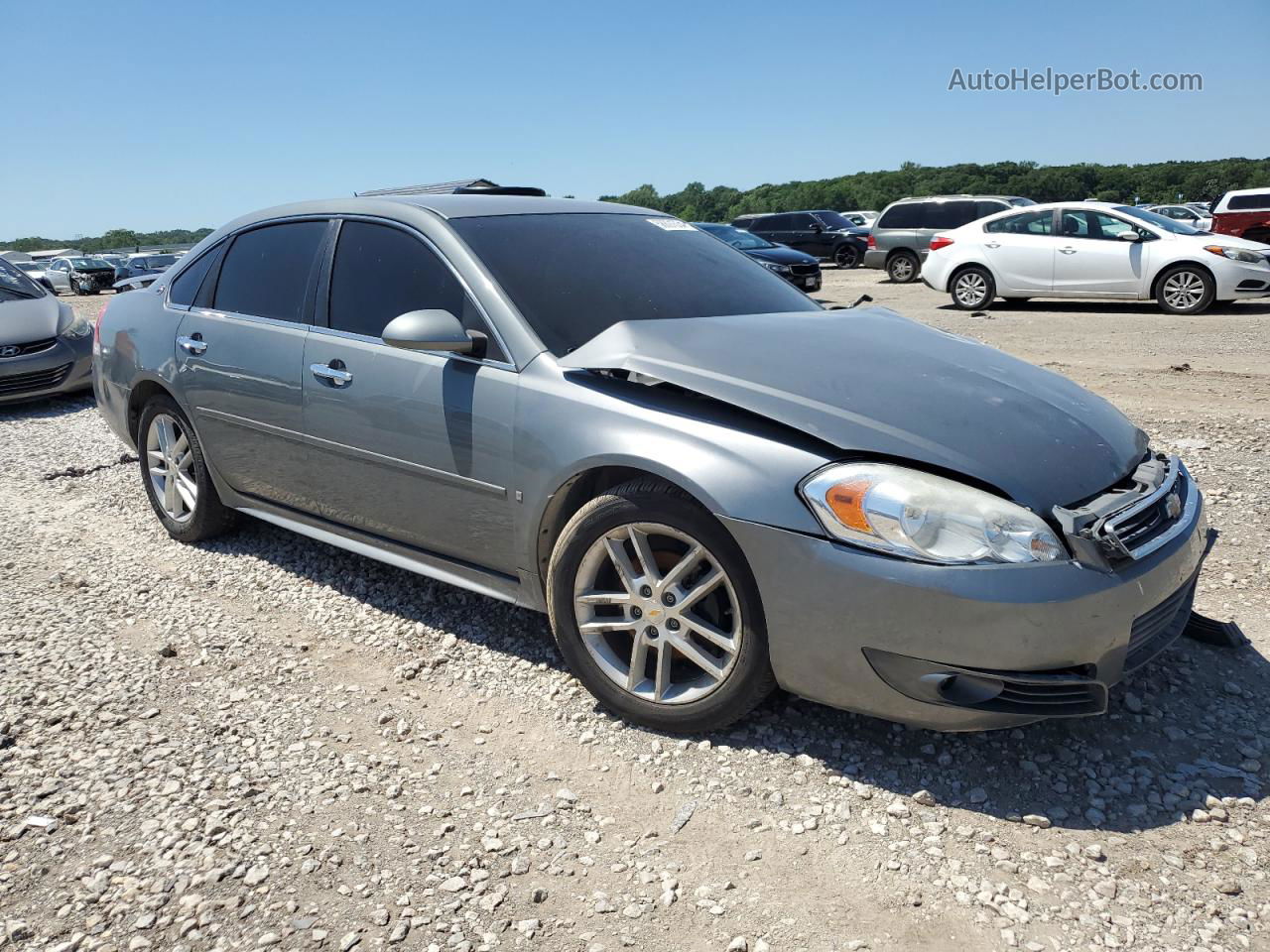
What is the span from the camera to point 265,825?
2670 millimetres

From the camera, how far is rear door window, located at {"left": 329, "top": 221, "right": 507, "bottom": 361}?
354 centimetres

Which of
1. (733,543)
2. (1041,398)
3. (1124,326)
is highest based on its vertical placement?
(1041,398)

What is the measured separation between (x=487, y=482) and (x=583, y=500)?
14.6 inches

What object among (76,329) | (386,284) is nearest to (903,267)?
(76,329)

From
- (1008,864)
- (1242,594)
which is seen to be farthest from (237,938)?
(1242,594)

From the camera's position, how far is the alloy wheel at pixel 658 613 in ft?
9.46

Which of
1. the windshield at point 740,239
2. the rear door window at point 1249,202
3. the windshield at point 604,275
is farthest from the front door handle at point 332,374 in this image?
the rear door window at point 1249,202

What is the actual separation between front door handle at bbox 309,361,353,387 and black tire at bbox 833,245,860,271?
2451 cm

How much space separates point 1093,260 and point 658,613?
12985 millimetres

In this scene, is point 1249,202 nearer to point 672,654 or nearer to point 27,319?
point 27,319

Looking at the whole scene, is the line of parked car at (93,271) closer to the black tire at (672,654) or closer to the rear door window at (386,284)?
the rear door window at (386,284)

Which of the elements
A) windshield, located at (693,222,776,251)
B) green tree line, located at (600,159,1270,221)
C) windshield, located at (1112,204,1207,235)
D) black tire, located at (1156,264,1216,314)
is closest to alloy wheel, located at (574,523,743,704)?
black tire, located at (1156,264,1216,314)

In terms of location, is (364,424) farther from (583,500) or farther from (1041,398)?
(1041,398)

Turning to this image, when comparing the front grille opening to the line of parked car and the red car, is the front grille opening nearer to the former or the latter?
the red car
